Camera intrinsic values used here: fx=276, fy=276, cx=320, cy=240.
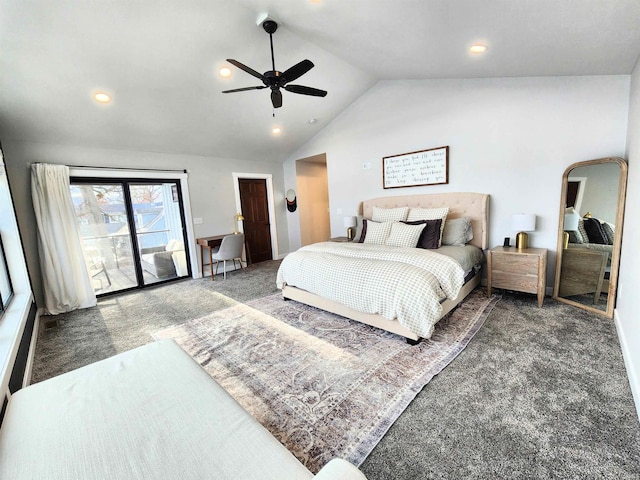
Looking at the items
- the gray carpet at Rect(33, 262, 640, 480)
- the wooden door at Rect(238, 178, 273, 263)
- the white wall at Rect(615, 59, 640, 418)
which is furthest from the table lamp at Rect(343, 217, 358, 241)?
the white wall at Rect(615, 59, 640, 418)

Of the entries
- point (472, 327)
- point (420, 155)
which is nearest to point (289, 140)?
point (420, 155)

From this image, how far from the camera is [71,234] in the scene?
12.6ft

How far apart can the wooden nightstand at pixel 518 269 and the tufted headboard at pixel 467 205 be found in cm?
41

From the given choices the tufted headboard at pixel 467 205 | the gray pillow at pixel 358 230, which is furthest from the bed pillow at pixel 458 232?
the gray pillow at pixel 358 230

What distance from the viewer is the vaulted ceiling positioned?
2160 mm

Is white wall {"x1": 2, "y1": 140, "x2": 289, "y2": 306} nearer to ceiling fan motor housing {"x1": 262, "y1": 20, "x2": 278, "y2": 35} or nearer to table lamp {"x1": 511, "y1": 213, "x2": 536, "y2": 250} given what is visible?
ceiling fan motor housing {"x1": 262, "y1": 20, "x2": 278, "y2": 35}

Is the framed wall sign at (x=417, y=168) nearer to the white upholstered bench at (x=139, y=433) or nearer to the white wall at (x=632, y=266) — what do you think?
the white wall at (x=632, y=266)

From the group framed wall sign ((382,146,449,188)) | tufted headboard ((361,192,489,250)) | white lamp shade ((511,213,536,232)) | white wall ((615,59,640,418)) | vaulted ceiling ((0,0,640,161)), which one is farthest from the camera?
framed wall sign ((382,146,449,188))

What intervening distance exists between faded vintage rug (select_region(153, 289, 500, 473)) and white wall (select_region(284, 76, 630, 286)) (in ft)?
→ 4.59

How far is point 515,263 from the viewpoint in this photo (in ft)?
10.4

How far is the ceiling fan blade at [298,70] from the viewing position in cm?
258

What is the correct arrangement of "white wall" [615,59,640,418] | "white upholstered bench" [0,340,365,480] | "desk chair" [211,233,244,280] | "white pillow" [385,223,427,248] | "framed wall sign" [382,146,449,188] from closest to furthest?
"white upholstered bench" [0,340,365,480] < "white wall" [615,59,640,418] < "white pillow" [385,223,427,248] < "framed wall sign" [382,146,449,188] < "desk chair" [211,233,244,280]

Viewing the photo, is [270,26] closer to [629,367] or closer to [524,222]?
[524,222]

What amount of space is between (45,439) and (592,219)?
14.7ft
